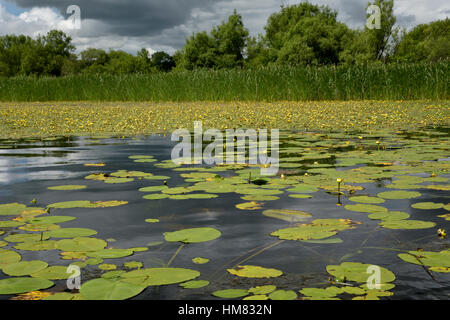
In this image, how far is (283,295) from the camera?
140 cm

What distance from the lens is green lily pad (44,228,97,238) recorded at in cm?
203

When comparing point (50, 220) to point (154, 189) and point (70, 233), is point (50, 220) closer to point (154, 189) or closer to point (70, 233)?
point (70, 233)

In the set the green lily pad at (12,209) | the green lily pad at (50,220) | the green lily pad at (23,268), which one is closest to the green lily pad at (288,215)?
the green lily pad at (50,220)

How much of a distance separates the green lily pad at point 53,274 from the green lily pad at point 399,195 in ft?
6.33

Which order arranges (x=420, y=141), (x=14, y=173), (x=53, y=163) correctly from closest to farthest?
(x=14, y=173)
(x=53, y=163)
(x=420, y=141)

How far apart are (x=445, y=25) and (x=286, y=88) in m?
57.3

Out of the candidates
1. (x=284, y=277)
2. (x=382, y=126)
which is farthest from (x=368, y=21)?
(x=284, y=277)

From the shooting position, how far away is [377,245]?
74.0 inches

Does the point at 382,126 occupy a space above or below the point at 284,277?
above

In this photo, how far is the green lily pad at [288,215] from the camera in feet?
7.52

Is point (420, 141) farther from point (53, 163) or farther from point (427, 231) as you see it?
point (53, 163)

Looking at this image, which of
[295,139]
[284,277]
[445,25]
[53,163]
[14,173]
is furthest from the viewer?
[445,25]

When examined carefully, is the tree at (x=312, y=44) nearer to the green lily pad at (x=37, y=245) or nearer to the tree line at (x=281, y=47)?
the tree line at (x=281, y=47)
